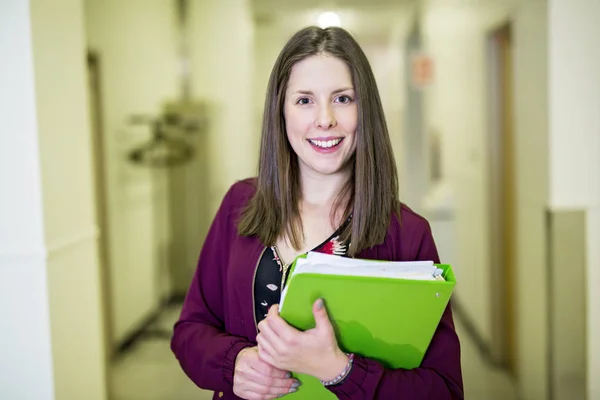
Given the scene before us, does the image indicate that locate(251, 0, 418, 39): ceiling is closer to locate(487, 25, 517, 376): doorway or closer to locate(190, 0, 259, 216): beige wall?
locate(190, 0, 259, 216): beige wall

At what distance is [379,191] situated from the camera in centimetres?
124

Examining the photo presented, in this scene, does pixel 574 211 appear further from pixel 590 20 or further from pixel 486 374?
pixel 486 374

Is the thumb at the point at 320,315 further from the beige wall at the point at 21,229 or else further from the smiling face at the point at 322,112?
the beige wall at the point at 21,229

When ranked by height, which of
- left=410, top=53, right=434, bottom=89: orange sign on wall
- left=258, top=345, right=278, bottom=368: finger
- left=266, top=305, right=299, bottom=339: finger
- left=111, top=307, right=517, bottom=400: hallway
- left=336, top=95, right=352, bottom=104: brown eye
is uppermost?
left=410, top=53, right=434, bottom=89: orange sign on wall

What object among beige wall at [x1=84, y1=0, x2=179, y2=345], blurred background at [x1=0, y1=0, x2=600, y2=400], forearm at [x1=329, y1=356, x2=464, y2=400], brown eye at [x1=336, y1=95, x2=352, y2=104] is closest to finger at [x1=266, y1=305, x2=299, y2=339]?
forearm at [x1=329, y1=356, x2=464, y2=400]

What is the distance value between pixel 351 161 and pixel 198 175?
4.25 m

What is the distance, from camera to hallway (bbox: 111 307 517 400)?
131 inches

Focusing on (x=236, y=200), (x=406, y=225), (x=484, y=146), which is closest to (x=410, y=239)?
(x=406, y=225)

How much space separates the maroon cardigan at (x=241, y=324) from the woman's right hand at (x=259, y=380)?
0.14 feet

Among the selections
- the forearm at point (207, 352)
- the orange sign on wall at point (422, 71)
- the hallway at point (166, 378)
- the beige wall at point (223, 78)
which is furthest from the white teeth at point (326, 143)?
the orange sign on wall at point (422, 71)

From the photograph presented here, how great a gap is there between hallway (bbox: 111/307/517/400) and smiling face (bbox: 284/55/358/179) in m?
2.47

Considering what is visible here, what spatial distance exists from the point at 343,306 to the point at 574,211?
1895 millimetres

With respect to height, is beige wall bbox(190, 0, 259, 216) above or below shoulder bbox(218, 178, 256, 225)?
above

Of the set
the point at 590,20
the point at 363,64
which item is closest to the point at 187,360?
the point at 363,64
